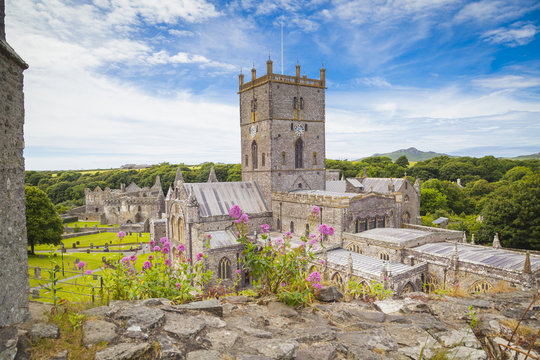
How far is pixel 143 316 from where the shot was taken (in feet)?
15.3

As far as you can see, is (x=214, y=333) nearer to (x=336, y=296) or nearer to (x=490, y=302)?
(x=336, y=296)

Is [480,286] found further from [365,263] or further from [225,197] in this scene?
[225,197]

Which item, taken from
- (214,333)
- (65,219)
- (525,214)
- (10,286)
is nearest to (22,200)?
(10,286)

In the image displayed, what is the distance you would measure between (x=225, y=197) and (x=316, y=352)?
24892mm

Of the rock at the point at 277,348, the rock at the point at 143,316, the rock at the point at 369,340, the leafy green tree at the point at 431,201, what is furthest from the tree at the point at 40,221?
the leafy green tree at the point at 431,201

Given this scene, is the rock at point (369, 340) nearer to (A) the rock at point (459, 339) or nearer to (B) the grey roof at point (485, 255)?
(A) the rock at point (459, 339)

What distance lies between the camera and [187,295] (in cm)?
600

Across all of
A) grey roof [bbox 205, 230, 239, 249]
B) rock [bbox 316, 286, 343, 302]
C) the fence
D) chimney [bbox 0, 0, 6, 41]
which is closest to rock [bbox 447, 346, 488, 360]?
rock [bbox 316, 286, 343, 302]

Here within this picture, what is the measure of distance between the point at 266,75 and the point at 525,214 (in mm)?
29688

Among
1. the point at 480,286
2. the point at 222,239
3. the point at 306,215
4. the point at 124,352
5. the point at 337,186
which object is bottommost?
the point at 480,286

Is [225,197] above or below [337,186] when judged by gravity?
below

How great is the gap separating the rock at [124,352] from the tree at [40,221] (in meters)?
41.2

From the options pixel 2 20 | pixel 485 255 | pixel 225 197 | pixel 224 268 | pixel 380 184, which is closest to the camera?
pixel 2 20

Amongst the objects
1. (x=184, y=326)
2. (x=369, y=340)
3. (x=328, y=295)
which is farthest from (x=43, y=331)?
(x=328, y=295)
